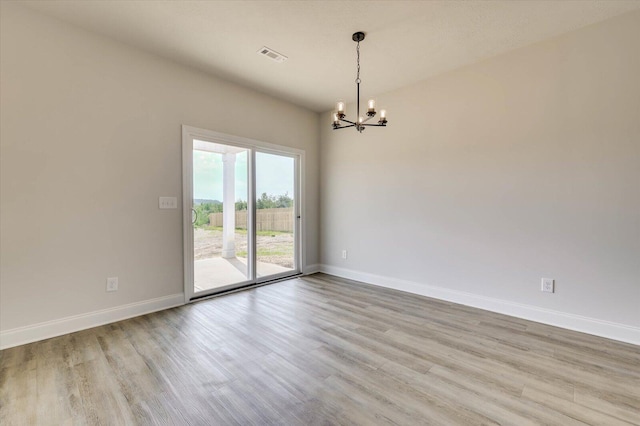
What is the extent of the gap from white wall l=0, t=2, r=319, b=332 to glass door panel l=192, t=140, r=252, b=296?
0.27 meters

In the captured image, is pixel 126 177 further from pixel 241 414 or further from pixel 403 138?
pixel 403 138

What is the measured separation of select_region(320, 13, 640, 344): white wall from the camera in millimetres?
2514

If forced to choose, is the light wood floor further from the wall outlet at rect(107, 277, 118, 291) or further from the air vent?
the air vent

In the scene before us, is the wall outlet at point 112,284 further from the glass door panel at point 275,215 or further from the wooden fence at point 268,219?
the glass door panel at point 275,215

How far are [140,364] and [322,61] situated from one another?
136 inches

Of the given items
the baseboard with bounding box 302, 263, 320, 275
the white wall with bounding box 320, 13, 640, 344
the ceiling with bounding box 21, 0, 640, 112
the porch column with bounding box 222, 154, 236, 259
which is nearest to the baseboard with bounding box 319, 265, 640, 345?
the white wall with bounding box 320, 13, 640, 344

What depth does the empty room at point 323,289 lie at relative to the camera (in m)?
1.84

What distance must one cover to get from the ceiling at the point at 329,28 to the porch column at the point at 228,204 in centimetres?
118

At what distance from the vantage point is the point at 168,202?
3230mm

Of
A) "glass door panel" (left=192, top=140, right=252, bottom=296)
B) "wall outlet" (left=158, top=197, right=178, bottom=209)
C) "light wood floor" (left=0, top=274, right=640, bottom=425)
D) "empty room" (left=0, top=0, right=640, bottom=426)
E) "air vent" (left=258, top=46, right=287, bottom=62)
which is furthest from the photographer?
"glass door panel" (left=192, top=140, right=252, bottom=296)

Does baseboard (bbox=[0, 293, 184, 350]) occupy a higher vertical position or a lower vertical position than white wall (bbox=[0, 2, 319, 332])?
lower

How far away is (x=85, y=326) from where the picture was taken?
268 centimetres

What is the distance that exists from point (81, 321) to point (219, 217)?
1775 millimetres

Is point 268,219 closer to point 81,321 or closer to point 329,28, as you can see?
point 81,321
